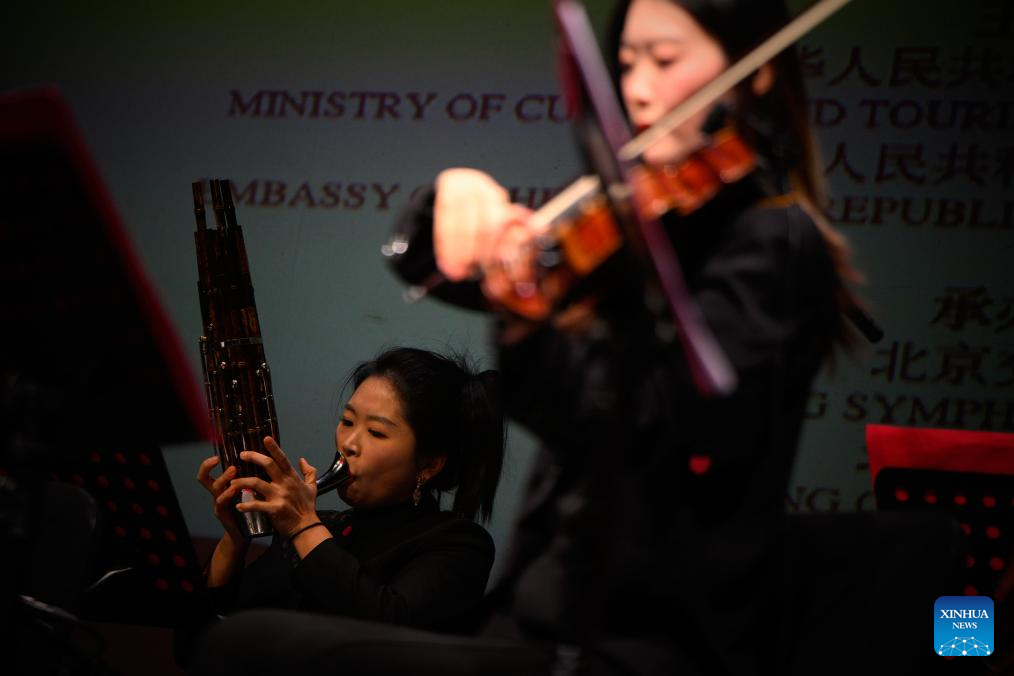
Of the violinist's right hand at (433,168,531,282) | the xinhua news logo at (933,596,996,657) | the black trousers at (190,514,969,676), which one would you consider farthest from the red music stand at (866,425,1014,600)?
the violinist's right hand at (433,168,531,282)

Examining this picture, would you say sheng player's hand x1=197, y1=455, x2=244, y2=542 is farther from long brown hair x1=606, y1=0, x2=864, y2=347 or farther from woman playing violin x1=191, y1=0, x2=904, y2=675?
long brown hair x1=606, y1=0, x2=864, y2=347

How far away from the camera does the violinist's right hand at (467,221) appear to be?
3.82 ft

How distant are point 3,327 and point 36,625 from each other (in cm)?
58

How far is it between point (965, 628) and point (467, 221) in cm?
107

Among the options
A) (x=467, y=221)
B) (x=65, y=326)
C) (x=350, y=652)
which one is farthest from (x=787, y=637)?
(x=65, y=326)

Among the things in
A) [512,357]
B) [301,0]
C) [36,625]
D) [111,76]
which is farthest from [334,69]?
[512,357]

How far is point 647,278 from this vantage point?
1.00 m

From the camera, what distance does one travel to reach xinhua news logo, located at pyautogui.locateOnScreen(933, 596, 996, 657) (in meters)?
1.65

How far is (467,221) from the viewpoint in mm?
1179

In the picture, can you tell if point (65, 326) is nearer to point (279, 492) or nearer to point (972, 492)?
point (279, 492)

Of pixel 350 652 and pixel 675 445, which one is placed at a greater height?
pixel 675 445

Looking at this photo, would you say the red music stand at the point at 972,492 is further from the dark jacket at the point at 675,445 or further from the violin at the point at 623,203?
the violin at the point at 623,203

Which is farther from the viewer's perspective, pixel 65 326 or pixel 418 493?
pixel 418 493

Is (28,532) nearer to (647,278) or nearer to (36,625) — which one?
(36,625)
